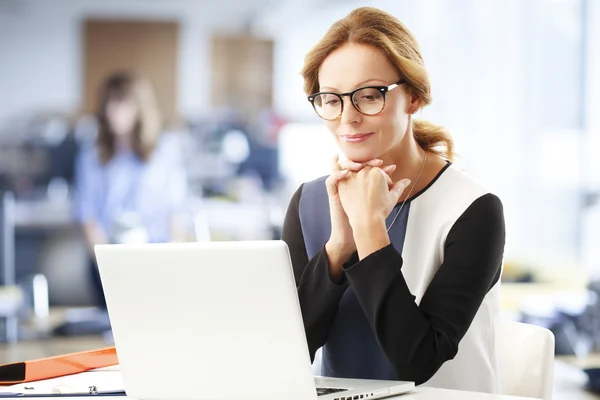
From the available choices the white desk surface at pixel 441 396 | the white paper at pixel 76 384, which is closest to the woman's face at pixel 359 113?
the white desk surface at pixel 441 396

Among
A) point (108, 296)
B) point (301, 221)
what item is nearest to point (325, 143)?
point (301, 221)

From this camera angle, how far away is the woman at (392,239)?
1.45 m

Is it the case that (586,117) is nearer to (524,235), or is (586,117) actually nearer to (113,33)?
(524,235)

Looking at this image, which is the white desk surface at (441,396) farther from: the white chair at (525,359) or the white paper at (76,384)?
the white chair at (525,359)

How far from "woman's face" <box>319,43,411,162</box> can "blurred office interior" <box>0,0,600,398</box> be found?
4.26 m

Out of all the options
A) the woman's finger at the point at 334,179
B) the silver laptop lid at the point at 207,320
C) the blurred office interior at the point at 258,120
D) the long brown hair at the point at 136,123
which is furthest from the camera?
the long brown hair at the point at 136,123

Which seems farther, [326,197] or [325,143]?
[325,143]

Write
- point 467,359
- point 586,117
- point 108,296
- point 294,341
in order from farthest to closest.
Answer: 1. point 586,117
2. point 467,359
3. point 108,296
4. point 294,341

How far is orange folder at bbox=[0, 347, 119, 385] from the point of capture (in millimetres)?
1545

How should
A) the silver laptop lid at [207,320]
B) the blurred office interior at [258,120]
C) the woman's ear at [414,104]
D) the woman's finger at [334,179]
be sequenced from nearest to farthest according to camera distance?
1. the silver laptop lid at [207,320]
2. the woman's finger at [334,179]
3. the woman's ear at [414,104]
4. the blurred office interior at [258,120]

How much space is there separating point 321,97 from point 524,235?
4.98 meters

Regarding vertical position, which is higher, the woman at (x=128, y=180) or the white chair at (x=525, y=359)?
the woman at (x=128, y=180)

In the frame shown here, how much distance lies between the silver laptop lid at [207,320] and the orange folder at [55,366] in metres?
0.29

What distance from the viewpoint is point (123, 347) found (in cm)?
134
